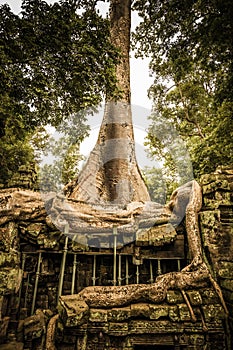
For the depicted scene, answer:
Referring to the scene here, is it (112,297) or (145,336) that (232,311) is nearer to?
(145,336)

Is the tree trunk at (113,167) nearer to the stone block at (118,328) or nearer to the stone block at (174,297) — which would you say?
the stone block at (174,297)

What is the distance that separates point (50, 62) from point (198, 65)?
3865 millimetres

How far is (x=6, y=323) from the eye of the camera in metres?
3.70

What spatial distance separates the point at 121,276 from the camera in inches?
179

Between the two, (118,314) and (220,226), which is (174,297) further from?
(220,226)

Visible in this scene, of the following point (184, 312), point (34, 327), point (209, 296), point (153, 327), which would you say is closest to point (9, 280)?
point (34, 327)

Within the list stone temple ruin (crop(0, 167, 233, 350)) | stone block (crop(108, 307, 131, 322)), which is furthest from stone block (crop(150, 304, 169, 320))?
stone block (crop(108, 307, 131, 322))

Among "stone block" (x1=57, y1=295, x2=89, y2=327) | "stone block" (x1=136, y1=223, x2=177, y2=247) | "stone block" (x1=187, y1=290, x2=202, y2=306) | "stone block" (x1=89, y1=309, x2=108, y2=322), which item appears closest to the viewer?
"stone block" (x1=57, y1=295, x2=89, y2=327)

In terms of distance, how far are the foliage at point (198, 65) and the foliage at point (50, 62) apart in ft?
7.10

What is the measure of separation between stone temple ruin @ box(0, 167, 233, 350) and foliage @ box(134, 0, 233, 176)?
214cm

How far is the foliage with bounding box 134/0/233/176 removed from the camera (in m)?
5.13

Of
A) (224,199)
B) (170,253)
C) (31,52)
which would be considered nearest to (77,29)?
A: (31,52)

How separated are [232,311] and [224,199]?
1.70 metres

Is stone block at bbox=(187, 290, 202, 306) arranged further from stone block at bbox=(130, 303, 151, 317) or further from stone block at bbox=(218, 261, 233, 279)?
stone block at bbox=(130, 303, 151, 317)
